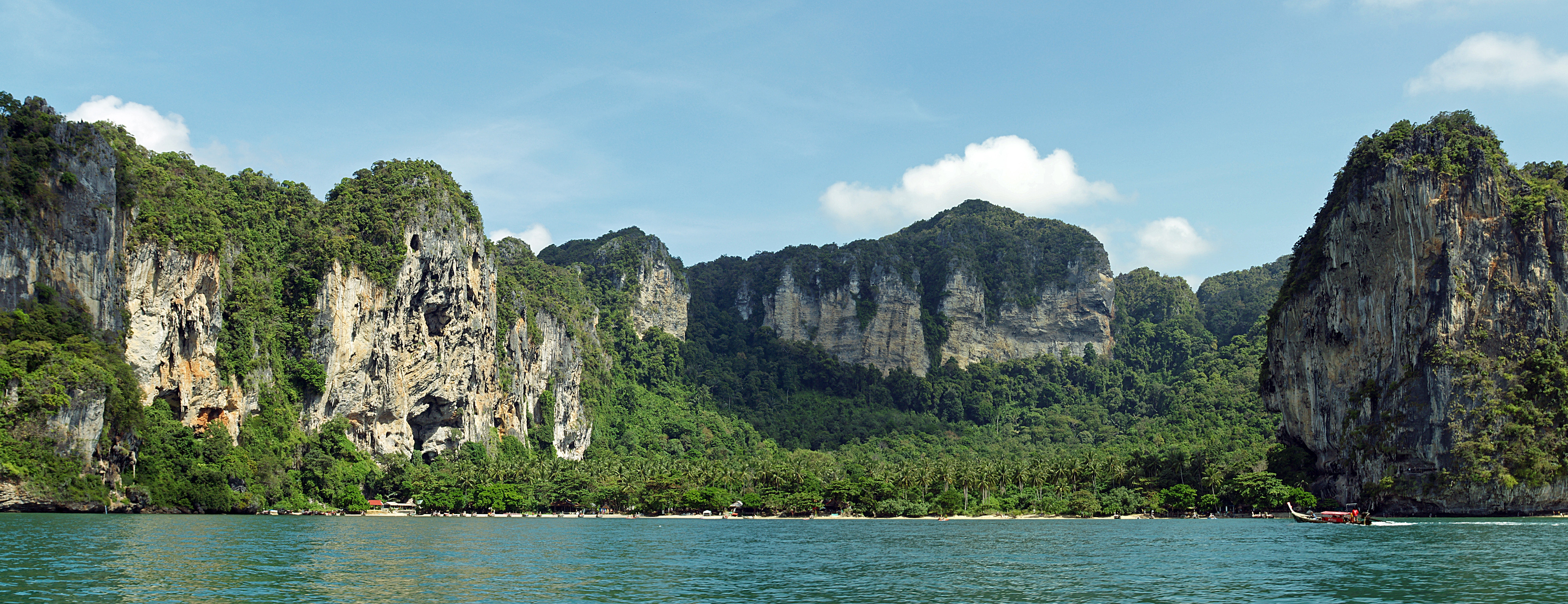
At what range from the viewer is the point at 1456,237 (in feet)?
280

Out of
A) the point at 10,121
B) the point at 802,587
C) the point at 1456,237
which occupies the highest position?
the point at 10,121

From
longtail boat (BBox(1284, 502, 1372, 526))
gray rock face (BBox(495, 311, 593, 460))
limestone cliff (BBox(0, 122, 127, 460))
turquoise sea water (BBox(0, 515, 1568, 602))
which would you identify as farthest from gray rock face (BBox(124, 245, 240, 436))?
longtail boat (BBox(1284, 502, 1372, 526))

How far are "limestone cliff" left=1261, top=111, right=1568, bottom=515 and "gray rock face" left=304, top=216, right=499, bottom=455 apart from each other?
291ft

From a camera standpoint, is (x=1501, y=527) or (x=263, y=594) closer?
(x=263, y=594)

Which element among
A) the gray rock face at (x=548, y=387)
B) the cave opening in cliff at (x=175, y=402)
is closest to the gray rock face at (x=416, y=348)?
the gray rock face at (x=548, y=387)

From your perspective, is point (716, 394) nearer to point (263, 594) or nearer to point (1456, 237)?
point (1456, 237)

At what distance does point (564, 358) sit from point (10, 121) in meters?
82.9

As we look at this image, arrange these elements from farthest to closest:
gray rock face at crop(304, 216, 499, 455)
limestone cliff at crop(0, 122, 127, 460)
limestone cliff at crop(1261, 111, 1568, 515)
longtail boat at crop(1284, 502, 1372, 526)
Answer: gray rock face at crop(304, 216, 499, 455), limestone cliff at crop(1261, 111, 1568, 515), longtail boat at crop(1284, 502, 1372, 526), limestone cliff at crop(0, 122, 127, 460)

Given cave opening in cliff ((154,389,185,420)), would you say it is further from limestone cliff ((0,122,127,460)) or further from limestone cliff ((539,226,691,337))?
limestone cliff ((539,226,691,337))

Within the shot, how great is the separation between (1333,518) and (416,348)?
90.1 m

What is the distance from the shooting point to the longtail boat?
7275cm

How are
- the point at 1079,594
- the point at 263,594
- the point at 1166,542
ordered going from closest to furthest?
the point at 263,594 < the point at 1079,594 < the point at 1166,542

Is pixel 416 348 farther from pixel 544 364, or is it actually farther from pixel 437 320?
pixel 544 364

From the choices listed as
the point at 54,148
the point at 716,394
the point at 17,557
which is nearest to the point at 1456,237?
the point at 17,557
